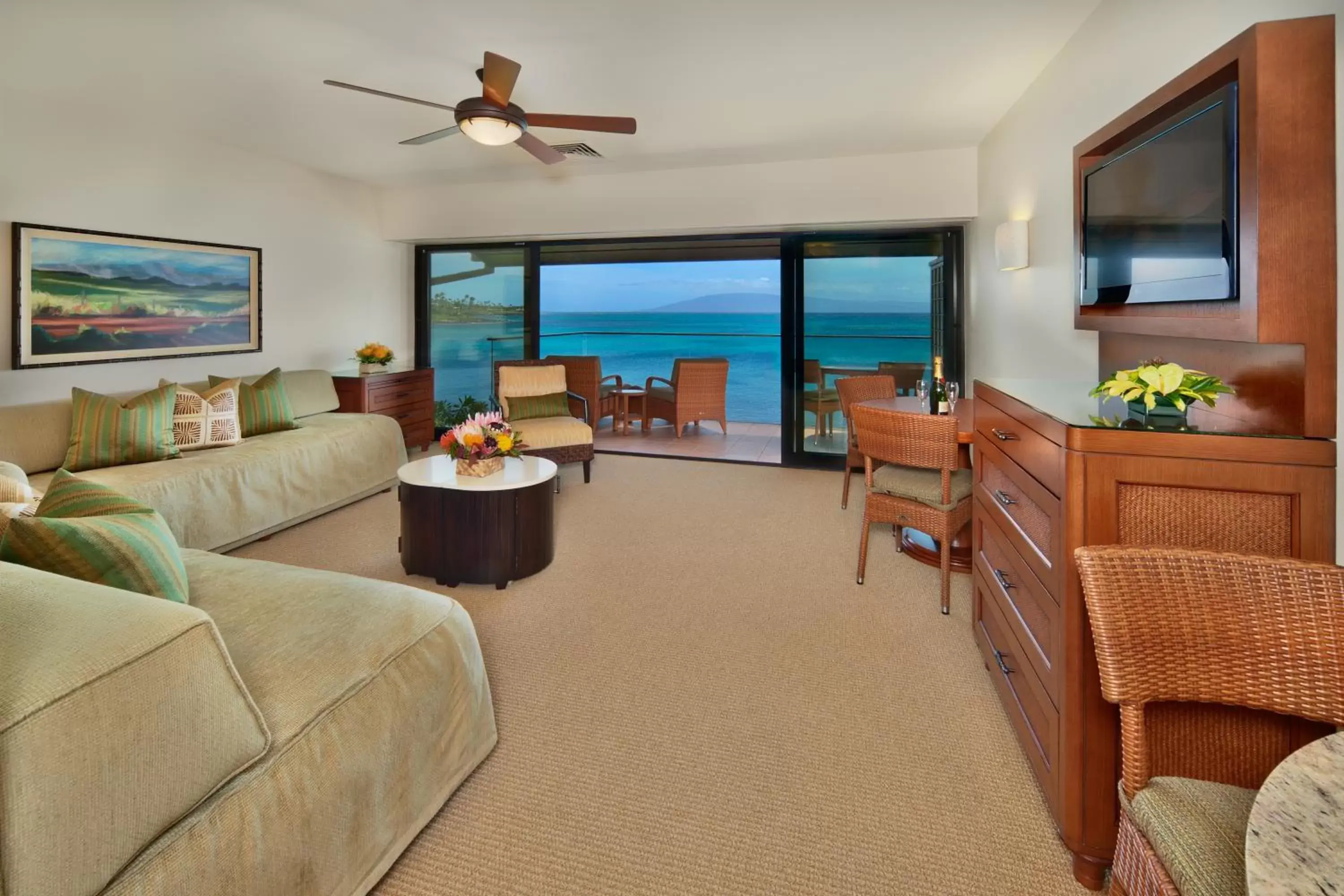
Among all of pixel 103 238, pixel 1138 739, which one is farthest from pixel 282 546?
pixel 1138 739

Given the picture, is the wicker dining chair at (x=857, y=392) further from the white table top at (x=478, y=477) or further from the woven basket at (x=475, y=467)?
the woven basket at (x=475, y=467)

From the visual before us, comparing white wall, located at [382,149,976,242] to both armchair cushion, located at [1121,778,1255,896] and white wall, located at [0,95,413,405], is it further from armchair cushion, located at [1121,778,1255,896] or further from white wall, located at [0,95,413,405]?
armchair cushion, located at [1121,778,1255,896]

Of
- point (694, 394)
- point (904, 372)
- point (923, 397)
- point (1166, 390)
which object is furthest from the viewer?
point (694, 394)

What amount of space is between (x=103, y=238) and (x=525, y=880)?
15.5 feet

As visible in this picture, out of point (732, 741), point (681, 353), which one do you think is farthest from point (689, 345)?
point (732, 741)

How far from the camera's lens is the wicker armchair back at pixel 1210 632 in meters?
1.09

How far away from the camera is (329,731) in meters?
1.37

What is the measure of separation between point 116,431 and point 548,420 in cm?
275

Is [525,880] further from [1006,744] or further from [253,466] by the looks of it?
[253,466]

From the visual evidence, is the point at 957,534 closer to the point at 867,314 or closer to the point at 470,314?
the point at 867,314

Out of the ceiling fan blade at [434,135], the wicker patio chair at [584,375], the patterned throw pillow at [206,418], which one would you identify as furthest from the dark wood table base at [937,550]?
the patterned throw pillow at [206,418]

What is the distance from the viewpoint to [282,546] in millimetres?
3822

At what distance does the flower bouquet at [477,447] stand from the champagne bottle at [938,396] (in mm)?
2329

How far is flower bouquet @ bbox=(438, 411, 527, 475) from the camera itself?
11.0ft
